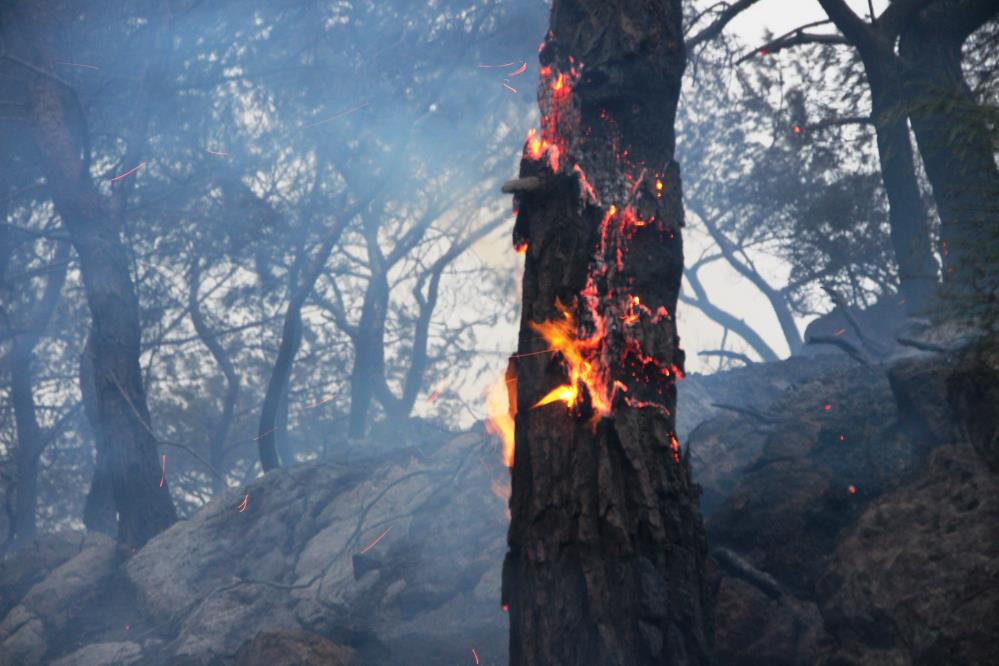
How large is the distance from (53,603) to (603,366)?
32.6 feet

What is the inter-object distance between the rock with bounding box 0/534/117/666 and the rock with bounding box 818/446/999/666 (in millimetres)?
9790

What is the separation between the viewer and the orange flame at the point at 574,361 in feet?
13.3

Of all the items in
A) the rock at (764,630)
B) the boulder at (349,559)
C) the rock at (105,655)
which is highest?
the boulder at (349,559)

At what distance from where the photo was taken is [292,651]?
6426 millimetres

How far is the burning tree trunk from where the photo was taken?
3.74 metres

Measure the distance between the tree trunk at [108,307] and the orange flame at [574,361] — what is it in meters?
9.21

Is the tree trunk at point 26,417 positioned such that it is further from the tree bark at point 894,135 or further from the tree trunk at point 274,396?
the tree bark at point 894,135

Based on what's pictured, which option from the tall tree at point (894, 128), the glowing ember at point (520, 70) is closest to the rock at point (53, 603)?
the glowing ember at point (520, 70)

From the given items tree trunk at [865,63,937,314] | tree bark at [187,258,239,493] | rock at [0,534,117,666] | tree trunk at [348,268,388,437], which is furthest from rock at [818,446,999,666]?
tree bark at [187,258,239,493]

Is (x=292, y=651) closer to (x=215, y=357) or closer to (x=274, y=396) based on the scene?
(x=274, y=396)

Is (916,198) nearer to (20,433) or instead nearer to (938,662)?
(938,662)

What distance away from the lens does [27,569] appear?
11305 millimetres

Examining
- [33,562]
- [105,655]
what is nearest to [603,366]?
[105,655]

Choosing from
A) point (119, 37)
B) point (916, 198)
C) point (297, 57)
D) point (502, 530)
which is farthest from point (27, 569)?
point (916, 198)
